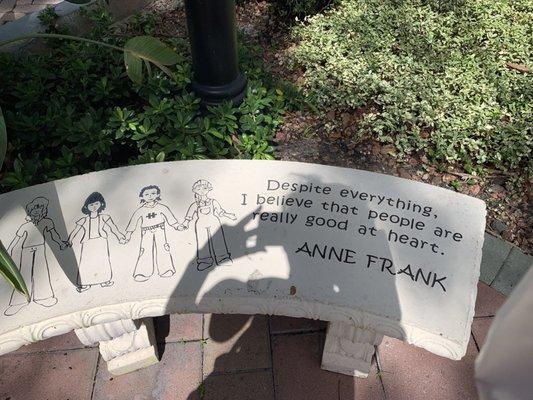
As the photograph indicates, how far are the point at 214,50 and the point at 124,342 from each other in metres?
1.50

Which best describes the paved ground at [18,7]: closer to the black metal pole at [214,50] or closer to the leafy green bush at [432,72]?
the black metal pole at [214,50]

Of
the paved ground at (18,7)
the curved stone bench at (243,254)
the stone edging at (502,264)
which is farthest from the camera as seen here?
the paved ground at (18,7)

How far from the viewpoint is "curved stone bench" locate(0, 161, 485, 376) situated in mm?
1595

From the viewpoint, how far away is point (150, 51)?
2027 millimetres

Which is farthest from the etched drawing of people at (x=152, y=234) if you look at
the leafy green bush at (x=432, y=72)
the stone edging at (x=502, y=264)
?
the stone edging at (x=502, y=264)

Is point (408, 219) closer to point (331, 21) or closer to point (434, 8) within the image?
point (331, 21)

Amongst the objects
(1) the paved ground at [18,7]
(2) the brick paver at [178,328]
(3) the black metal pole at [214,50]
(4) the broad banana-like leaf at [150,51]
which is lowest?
(2) the brick paver at [178,328]

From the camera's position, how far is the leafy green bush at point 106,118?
95.1 inches

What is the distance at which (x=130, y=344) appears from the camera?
1.88 m

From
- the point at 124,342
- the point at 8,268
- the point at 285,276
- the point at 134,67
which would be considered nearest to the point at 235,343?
the point at 124,342

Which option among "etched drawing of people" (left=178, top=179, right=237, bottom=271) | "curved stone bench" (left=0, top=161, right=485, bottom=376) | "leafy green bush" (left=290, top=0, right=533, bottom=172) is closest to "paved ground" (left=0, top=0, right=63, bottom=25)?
"leafy green bush" (left=290, top=0, right=533, bottom=172)

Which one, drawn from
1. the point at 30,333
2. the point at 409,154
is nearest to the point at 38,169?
the point at 30,333

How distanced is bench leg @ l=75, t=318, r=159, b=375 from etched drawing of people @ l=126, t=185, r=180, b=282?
0.74ft

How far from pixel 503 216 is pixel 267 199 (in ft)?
4.45
